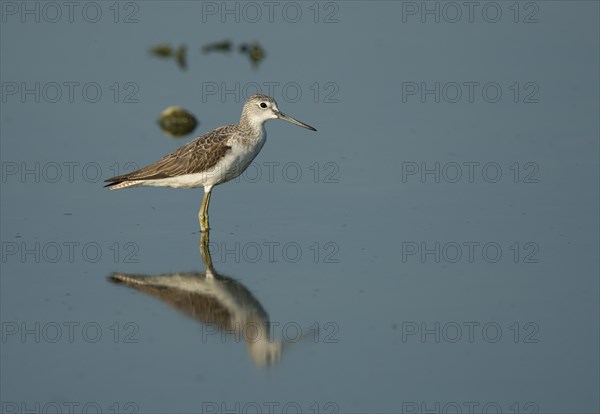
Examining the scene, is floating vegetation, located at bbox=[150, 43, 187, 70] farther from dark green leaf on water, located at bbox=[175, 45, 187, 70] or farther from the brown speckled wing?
the brown speckled wing

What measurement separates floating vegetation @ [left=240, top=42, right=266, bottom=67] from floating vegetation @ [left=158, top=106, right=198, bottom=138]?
123 inches

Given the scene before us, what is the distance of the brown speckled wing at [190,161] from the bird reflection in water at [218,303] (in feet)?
7.33

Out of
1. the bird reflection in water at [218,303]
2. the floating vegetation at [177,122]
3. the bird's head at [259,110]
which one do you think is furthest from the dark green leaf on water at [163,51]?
the bird reflection in water at [218,303]

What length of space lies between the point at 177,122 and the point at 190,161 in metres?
3.42

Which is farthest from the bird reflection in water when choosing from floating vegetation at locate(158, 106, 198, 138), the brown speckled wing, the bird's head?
floating vegetation at locate(158, 106, 198, 138)

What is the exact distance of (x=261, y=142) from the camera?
1816 centimetres

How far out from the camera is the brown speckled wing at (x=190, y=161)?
17.6 m

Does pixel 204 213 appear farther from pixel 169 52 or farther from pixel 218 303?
pixel 169 52

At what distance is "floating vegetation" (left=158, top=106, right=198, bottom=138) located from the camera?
68.5ft

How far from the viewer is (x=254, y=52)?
2425cm

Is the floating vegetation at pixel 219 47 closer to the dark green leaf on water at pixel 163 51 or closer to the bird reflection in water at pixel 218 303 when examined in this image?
the dark green leaf on water at pixel 163 51

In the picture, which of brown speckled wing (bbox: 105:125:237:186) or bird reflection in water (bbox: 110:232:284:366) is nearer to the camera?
bird reflection in water (bbox: 110:232:284:366)

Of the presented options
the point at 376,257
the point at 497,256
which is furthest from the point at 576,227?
the point at 376,257

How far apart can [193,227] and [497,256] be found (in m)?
4.61
